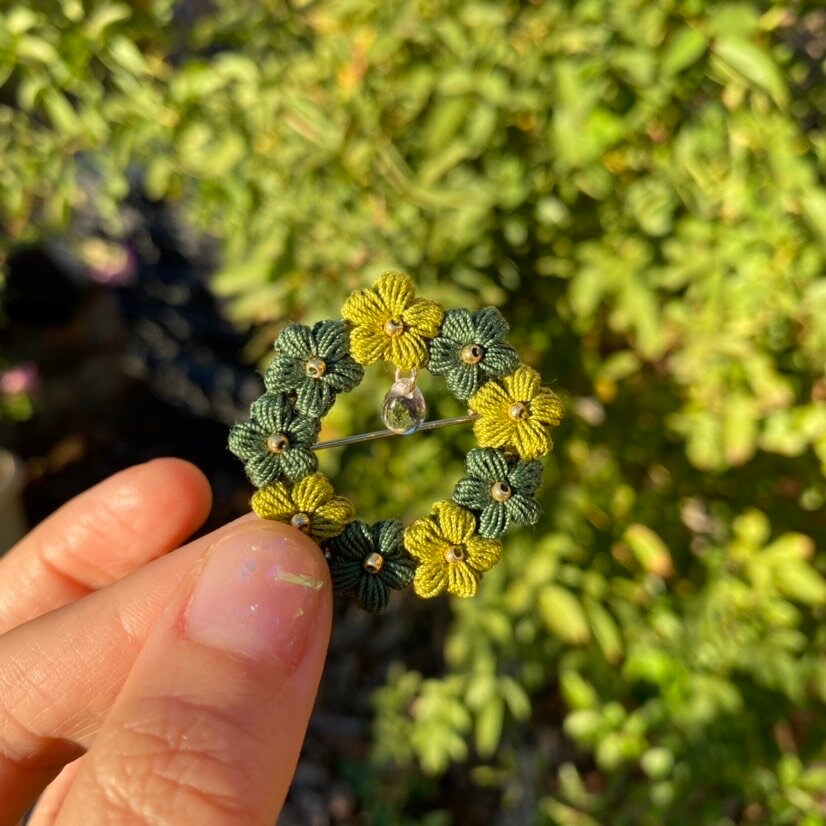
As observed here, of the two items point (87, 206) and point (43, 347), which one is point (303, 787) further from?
point (87, 206)

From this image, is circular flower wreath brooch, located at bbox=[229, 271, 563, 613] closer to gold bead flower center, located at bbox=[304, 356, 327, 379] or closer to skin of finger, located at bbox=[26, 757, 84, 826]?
gold bead flower center, located at bbox=[304, 356, 327, 379]

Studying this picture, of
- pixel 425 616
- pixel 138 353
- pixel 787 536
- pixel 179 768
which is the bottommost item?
pixel 138 353

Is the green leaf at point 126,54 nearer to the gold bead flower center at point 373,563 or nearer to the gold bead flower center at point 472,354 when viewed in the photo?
the gold bead flower center at point 472,354

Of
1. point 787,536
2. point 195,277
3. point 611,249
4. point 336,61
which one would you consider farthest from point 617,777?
point 195,277

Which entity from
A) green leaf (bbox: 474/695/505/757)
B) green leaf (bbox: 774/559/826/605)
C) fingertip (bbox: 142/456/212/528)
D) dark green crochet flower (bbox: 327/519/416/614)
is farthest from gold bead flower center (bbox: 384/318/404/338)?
green leaf (bbox: 774/559/826/605)

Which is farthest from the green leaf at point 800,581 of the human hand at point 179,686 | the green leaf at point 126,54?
the green leaf at point 126,54

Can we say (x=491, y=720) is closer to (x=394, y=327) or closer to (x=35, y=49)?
(x=394, y=327)

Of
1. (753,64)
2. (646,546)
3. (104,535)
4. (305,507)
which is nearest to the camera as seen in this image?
(305,507)

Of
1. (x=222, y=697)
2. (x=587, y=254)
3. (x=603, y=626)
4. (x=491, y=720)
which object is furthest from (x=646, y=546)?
(x=222, y=697)
